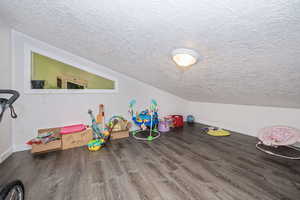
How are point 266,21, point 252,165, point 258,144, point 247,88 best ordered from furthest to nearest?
point 258,144
point 247,88
point 252,165
point 266,21

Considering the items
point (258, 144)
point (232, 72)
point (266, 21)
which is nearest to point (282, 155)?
point (258, 144)

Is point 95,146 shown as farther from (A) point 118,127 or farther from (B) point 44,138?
(B) point 44,138

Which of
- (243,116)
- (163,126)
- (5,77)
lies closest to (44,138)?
(5,77)

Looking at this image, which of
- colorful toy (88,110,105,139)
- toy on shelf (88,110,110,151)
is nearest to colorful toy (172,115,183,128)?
toy on shelf (88,110,110,151)

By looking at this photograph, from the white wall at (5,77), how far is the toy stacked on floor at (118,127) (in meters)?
1.52

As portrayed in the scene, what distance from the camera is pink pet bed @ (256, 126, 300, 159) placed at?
6.49 feet

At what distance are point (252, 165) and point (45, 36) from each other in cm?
375

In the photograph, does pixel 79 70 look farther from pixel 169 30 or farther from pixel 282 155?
pixel 282 155

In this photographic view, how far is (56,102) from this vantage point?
7.40 ft

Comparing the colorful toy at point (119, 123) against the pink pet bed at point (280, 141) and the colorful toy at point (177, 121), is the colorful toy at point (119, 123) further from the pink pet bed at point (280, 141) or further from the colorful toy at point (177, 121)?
the pink pet bed at point (280, 141)

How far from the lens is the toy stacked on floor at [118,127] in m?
2.58

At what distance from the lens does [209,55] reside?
1454 millimetres

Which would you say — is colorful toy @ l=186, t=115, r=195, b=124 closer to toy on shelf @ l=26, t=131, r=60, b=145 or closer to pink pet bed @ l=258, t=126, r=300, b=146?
pink pet bed @ l=258, t=126, r=300, b=146

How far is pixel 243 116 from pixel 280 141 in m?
0.93
